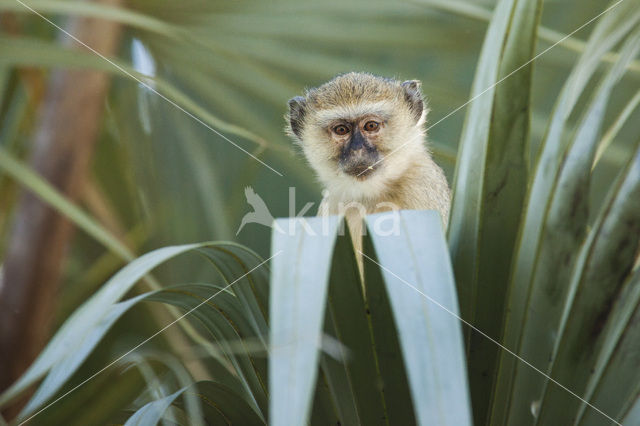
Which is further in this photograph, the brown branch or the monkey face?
the monkey face

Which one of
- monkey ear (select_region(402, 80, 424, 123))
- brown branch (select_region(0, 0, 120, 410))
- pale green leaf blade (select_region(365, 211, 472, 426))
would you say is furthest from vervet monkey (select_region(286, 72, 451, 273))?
pale green leaf blade (select_region(365, 211, 472, 426))

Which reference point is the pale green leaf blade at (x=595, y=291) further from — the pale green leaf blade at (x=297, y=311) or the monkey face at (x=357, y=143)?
the monkey face at (x=357, y=143)

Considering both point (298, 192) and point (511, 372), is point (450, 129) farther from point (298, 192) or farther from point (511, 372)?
point (511, 372)

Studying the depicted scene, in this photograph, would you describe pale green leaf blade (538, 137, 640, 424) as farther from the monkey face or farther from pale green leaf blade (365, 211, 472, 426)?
the monkey face

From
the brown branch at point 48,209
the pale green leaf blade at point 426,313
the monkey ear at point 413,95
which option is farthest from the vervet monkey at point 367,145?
the pale green leaf blade at point 426,313

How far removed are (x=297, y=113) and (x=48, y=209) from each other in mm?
797

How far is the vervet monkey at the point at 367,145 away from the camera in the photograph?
1.68 meters

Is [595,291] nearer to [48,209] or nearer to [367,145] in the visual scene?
[367,145]

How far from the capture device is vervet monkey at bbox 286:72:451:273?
168 centimetres

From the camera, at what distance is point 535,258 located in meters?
0.68

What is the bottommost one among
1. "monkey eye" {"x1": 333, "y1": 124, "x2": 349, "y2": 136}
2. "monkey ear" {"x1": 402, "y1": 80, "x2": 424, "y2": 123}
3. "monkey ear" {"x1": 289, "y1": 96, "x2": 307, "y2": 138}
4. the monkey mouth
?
the monkey mouth

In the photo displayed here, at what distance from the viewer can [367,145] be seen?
5.74 ft

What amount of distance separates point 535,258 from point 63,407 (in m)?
1.36

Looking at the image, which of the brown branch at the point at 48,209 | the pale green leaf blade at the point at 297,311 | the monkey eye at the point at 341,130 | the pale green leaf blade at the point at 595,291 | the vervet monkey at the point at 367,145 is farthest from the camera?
the monkey eye at the point at 341,130
